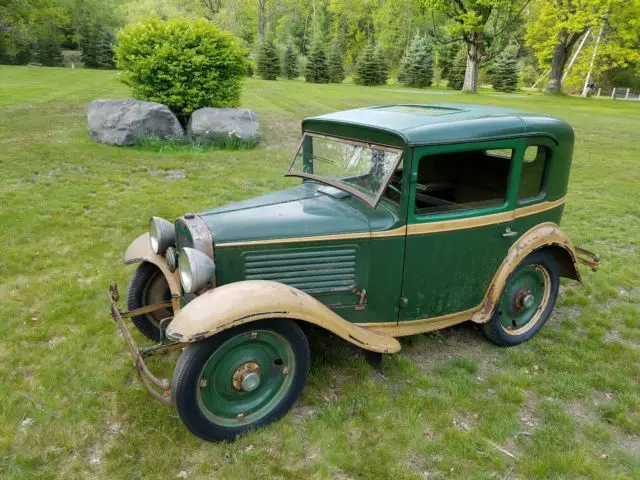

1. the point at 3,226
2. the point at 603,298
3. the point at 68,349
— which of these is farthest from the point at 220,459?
the point at 3,226

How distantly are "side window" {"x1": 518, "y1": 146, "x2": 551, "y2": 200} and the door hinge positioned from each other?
155 cm

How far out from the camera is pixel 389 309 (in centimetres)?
360

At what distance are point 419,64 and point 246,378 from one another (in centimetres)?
3544

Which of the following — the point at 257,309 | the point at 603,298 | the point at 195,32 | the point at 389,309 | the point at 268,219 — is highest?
the point at 195,32

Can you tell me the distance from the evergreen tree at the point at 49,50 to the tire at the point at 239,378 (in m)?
39.7

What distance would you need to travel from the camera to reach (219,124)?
10.8m

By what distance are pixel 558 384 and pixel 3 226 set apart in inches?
257

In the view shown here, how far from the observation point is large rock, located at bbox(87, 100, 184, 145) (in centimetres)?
1030

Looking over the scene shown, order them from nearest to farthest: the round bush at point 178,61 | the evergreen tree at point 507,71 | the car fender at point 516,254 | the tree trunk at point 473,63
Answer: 1. the car fender at point 516,254
2. the round bush at point 178,61
3. the tree trunk at point 473,63
4. the evergreen tree at point 507,71

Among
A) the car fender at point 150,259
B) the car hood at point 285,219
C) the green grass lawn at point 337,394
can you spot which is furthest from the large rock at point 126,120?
the car hood at point 285,219

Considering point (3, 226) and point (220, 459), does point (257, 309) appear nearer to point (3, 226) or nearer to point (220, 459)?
point (220, 459)

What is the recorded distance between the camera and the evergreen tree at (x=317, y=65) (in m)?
33.8

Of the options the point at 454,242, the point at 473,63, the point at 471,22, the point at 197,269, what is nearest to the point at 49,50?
the point at 471,22

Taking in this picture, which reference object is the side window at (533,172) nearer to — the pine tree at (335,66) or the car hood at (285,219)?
the car hood at (285,219)
